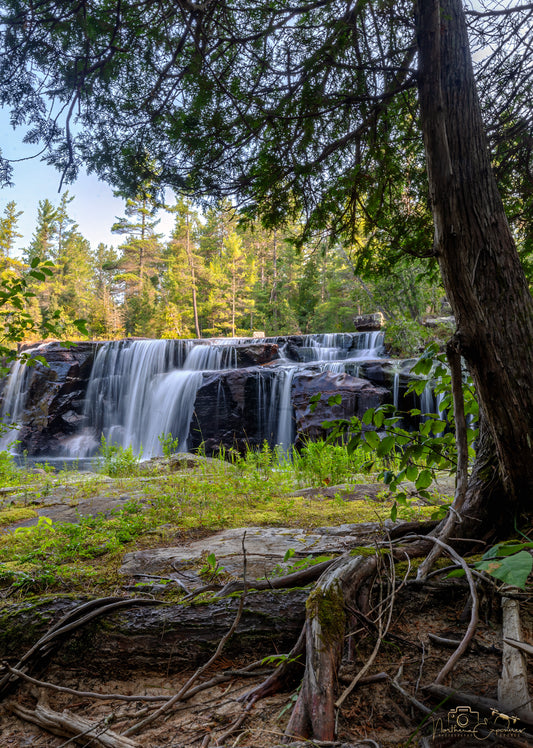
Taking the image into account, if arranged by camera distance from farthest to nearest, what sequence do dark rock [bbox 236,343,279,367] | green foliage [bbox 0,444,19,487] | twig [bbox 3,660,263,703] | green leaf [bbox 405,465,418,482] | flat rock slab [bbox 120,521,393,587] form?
1. dark rock [bbox 236,343,279,367]
2. green foliage [bbox 0,444,19,487]
3. flat rock slab [bbox 120,521,393,587]
4. green leaf [bbox 405,465,418,482]
5. twig [bbox 3,660,263,703]

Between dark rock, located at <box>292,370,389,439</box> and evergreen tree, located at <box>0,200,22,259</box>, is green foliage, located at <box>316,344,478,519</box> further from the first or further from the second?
evergreen tree, located at <box>0,200,22,259</box>

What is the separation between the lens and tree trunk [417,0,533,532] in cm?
165

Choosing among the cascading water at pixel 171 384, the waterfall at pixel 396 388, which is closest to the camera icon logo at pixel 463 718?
the waterfall at pixel 396 388

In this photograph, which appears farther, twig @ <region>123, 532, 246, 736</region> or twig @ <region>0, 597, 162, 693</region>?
twig @ <region>0, 597, 162, 693</region>

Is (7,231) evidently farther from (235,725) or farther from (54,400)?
(235,725)

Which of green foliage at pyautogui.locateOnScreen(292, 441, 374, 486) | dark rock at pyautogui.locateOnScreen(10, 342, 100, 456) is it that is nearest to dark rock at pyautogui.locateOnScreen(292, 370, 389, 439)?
green foliage at pyautogui.locateOnScreen(292, 441, 374, 486)

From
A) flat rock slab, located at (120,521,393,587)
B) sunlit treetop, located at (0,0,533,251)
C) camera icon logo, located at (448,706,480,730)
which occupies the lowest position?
flat rock slab, located at (120,521,393,587)

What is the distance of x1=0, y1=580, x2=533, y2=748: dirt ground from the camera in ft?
3.10

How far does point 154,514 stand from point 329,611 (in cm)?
303

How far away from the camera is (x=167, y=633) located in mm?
1394

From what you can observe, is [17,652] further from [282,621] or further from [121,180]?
[121,180]

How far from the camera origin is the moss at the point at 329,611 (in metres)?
1.16
